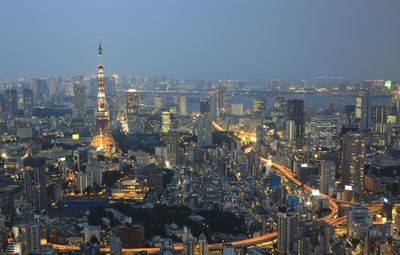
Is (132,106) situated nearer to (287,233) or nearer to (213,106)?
(213,106)

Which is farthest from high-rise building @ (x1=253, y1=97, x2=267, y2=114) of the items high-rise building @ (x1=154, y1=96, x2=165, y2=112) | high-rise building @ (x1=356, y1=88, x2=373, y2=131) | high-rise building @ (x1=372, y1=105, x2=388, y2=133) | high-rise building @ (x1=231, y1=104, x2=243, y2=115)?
high-rise building @ (x1=372, y1=105, x2=388, y2=133)

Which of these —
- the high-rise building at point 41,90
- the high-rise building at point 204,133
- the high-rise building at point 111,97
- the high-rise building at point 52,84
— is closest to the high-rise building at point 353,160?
the high-rise building at point 204,133

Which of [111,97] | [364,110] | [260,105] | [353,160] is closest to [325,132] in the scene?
[364,110]

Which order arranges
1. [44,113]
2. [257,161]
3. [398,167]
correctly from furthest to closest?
1. [44,113]
2. [257,161]
3. [398,167]

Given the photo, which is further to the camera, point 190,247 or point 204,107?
point 204,107

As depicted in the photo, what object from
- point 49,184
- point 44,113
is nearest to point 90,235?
point 49,184

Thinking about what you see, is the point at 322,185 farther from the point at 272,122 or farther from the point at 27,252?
the point at 272,122

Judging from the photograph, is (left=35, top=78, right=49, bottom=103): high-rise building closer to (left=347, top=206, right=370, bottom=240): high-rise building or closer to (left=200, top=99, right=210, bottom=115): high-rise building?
(left=200, top=99, right=210, bottom=115): high-rise building
